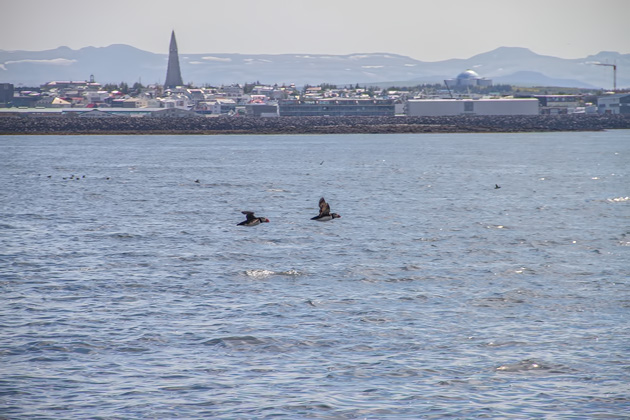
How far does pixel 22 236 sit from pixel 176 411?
24.2 m

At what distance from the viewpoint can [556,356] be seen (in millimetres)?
17344

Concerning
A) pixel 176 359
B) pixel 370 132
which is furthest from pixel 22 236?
pixel 370 132

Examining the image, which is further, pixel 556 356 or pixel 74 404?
pixel 556 356

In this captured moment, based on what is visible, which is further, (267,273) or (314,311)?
(267,273)

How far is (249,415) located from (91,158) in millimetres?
98921

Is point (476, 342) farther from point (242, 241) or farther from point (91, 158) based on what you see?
point (91, 158)

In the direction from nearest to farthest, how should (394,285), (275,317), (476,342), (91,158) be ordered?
(476,342)
(275,317)
(394,285)
(91,158)

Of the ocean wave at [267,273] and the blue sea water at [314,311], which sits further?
the ocean wave at [267,273]

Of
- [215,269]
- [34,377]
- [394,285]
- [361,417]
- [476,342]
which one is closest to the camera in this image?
[361,417]

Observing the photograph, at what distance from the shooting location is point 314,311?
21250 mm

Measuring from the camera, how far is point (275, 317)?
67.5 ft

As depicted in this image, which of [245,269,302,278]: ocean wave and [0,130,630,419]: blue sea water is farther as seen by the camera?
[245,269,302,278]: ocean wave

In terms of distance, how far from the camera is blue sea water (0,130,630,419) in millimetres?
14992

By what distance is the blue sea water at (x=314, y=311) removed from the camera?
15.0m
